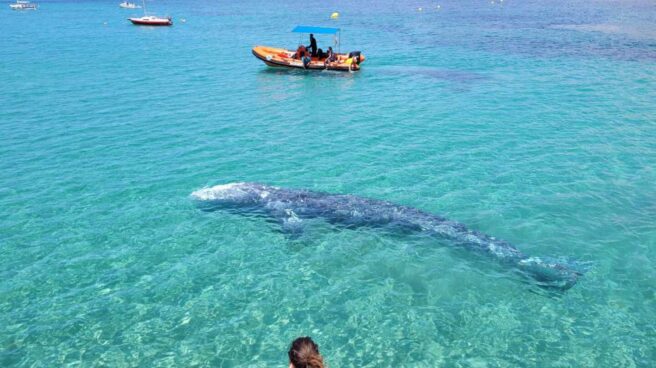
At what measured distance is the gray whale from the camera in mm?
12898

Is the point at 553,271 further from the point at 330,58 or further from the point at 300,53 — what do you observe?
the point at 300,53

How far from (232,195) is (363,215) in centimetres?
489

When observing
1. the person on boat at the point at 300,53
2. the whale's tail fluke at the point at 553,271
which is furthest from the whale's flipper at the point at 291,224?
the person on boat at the point at 300,53

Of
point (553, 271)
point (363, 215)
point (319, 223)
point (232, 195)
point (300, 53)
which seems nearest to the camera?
point (553, 271)

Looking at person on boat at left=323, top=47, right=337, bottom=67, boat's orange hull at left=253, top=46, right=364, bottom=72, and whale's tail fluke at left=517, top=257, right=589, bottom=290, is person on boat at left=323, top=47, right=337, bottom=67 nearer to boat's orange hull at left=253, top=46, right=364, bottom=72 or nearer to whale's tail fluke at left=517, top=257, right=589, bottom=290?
boat's orange hull at left=253, top=46, right=364, bottom=72

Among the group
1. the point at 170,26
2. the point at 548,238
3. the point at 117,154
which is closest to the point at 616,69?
the point at 548,238

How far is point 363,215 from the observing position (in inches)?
605

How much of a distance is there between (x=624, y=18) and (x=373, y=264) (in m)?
76.4

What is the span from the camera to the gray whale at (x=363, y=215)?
12.9 meters

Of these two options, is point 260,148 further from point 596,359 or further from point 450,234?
point 596,359

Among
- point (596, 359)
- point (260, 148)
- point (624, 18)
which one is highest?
point (624, 18)

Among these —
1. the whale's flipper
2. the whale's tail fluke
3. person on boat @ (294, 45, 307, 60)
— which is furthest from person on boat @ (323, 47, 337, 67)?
the whale's tail fluke

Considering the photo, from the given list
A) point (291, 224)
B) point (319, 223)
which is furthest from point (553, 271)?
point (291, 224)

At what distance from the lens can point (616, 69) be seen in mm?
36281
